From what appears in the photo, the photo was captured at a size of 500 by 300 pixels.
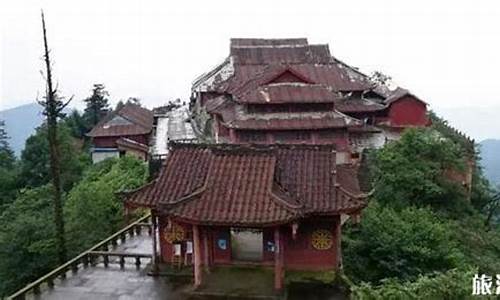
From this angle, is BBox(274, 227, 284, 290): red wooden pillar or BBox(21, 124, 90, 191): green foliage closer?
BBox(274, 227, 284, 290): red wooden pillar

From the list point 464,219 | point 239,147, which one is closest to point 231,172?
point 239,147

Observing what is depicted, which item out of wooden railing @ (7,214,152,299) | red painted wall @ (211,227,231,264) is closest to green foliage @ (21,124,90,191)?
wooden railing @ (7,214,152,299)

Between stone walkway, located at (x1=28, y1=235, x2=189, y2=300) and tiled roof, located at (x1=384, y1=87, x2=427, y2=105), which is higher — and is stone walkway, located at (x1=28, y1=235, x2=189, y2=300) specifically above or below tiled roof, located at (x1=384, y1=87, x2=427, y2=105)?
below

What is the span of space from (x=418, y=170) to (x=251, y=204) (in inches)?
742

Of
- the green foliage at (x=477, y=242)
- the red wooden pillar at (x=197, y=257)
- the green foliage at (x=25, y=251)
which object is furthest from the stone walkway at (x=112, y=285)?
the green foliage at (x=477, y=242)

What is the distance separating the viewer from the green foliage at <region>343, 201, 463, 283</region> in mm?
23328

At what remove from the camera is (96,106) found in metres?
79.6

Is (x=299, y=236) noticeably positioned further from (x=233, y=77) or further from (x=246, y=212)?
(x=233, y=77)

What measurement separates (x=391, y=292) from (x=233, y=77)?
37327 mm

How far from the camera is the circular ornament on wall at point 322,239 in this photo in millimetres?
19031

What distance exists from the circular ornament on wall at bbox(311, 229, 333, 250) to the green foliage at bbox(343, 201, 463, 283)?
4379mm

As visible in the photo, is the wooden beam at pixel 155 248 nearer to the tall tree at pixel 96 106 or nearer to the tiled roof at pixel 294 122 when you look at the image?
the tiled roof at pixel 294 122

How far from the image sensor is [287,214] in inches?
671

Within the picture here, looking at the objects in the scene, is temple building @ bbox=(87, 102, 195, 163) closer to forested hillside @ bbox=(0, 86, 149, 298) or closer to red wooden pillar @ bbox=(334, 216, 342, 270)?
forested hillside @ bbox=(0, 86, 149, 298)
